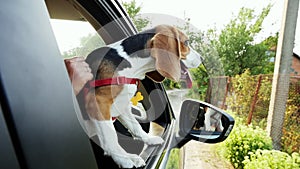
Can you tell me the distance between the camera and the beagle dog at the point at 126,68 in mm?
781

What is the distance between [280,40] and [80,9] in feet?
9.74

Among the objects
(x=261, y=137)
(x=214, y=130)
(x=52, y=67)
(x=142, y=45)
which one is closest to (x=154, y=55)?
(x=142, y=45)

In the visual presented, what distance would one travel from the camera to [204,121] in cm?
128

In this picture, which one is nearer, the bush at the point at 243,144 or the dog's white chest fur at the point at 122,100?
the dog's white chest fur at the point at 122,100

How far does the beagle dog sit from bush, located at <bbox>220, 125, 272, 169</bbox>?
2.70 meters

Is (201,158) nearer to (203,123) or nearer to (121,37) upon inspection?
(203,123)

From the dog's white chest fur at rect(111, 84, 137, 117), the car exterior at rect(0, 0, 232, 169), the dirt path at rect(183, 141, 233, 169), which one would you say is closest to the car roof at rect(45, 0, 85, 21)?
the dog's white chest fur at rect(111, 84, 137, 117)

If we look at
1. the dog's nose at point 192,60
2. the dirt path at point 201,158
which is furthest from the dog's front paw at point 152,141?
the dirt path at point 201,158

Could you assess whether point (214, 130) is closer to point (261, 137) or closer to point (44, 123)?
point (44, 123)

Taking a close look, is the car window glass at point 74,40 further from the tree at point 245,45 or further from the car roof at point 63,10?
the tree at point 245,45

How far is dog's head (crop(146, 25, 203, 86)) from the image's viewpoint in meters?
0.85

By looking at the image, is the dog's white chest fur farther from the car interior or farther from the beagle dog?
the car interior

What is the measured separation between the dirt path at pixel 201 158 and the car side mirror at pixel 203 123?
165 centimetres

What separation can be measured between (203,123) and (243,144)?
2322mm
